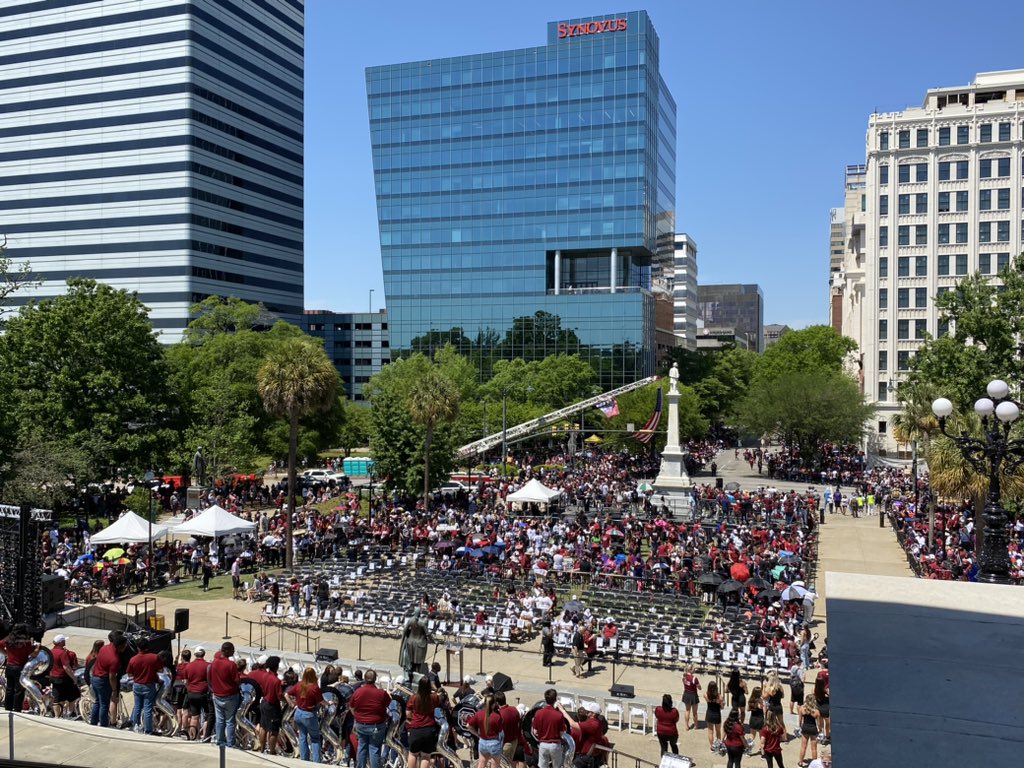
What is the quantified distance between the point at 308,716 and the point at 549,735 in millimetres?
3321

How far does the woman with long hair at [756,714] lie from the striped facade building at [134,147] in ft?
291

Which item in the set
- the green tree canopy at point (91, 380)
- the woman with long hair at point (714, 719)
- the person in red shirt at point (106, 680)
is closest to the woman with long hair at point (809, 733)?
the woman with long hair at point (714, 719)

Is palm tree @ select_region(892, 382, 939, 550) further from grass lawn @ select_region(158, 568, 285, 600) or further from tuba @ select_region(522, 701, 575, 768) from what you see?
tuba @ select_region(522, 701, 575, 768)

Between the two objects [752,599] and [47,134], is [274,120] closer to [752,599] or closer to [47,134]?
[47,134]

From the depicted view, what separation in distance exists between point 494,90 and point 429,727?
9626 cm

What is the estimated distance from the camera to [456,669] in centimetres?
2016

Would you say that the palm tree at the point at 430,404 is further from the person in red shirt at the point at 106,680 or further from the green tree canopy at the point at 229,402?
the person in red shirt at the point at 106,680

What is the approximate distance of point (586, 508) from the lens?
4172 centimetres

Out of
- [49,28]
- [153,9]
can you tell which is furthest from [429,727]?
[49,28]

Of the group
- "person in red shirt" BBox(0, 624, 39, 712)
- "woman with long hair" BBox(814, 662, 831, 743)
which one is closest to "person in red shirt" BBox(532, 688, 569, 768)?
"woman with long hair" BBox(814, 662, 831, 743)

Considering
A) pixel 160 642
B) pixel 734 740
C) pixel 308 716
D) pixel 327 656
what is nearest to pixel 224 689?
pixel 308 716

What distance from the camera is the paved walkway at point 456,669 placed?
1013 centimetres

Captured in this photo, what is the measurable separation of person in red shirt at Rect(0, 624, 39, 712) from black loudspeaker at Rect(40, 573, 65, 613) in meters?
6.96

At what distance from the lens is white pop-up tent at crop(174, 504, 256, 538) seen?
28391 millimetres
